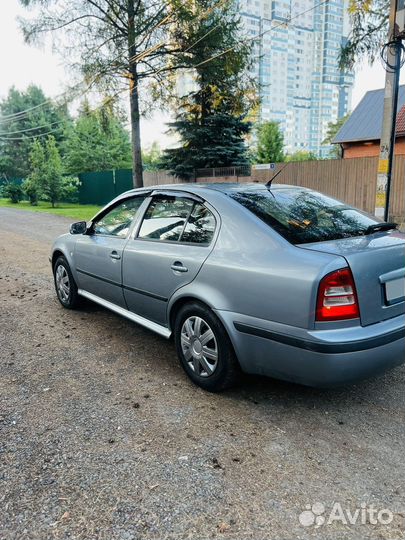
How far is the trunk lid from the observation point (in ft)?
8.38

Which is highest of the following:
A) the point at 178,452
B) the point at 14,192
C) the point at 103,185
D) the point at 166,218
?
the point at 103,185

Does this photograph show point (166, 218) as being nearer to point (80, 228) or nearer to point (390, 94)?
point (80, 228)

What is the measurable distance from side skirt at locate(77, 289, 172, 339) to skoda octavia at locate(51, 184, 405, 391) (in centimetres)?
1

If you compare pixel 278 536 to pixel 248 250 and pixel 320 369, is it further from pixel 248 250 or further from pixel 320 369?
pixel 248 250

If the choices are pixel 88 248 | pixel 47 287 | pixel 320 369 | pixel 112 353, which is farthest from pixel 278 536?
pixel 47 287

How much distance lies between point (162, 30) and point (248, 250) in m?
15.7

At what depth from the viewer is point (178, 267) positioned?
327cm

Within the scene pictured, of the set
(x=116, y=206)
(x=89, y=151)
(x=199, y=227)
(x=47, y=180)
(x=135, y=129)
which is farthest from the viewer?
(x=89, y=151)

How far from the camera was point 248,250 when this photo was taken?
2.86 meters

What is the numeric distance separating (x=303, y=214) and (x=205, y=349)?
4.09 ft

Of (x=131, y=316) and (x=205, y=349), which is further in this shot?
(x=131, y=316)

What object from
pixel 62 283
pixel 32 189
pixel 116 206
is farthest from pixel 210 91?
pixel 116 206

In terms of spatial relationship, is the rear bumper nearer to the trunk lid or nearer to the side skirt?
the trunk lid

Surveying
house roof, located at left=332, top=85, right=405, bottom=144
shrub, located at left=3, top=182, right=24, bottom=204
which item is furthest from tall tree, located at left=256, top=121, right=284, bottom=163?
shrub, located at left=3, top=182, right=24, bottom=204
